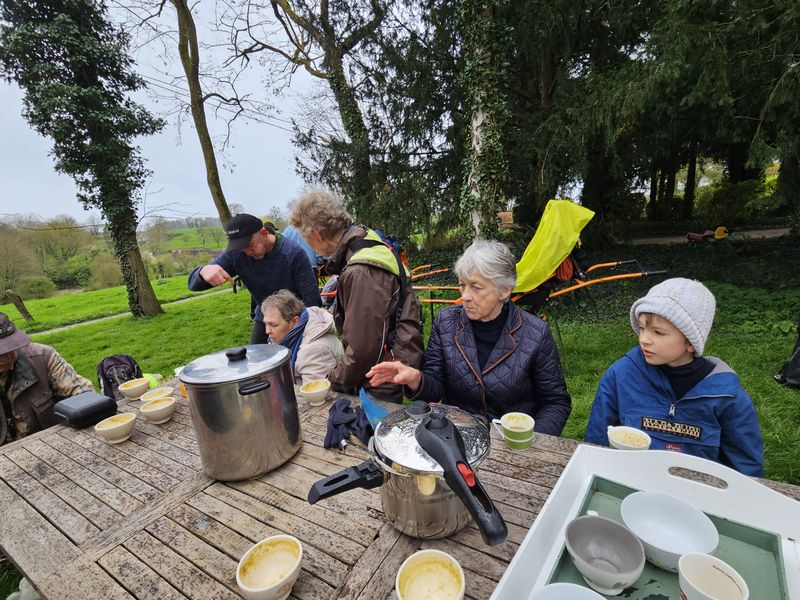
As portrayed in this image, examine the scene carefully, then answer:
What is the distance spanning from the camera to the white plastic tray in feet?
2.50

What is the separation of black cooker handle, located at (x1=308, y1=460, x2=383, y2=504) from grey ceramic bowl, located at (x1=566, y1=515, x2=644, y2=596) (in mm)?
481

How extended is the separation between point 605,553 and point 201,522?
1.23 m

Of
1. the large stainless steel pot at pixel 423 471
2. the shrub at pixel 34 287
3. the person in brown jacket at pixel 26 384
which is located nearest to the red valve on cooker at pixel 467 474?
the large stainless steel pot at pixel 423 471

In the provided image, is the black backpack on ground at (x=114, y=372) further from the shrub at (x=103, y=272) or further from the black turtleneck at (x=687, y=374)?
the shrub at (x=103, y=272)

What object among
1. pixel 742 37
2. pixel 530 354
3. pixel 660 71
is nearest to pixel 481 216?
pixel 660 71

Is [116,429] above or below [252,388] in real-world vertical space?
below

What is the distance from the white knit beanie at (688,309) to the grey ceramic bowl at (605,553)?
100 cm

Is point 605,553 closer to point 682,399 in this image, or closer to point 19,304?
point 682,399

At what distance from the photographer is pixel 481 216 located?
645 cm

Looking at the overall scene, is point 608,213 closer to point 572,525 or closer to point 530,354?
point 530,354

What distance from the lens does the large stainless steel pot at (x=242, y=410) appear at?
1.27m

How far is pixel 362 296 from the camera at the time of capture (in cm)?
191

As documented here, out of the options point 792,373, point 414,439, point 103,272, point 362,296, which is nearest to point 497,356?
point 362,296

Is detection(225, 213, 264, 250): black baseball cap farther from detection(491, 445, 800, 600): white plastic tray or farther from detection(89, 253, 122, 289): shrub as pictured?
detection(89, 253, 122, 289): shrub
